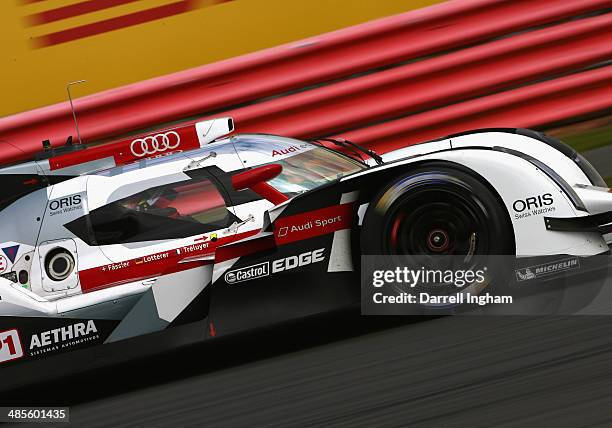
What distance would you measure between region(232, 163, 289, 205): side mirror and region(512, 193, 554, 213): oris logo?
3.97 ft

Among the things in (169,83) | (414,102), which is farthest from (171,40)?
(414,102)

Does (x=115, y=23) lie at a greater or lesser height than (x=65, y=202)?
greater

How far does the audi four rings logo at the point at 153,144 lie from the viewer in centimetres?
575

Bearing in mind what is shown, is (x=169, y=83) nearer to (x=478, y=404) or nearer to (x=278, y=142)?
(x=278, y=142)

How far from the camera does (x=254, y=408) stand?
4.26 meters

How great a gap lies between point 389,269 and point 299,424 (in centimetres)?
109

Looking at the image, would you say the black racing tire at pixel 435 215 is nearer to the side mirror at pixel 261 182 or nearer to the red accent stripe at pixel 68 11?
the side mirror at pixel 261 182

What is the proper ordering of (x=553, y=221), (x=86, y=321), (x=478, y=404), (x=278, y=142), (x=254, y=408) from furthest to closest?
(x=278, y=142) → (x=86, y=321) → (x=553, y=221) → (x=254, y=408) → (x=478, y=404)

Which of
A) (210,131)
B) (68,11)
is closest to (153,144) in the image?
(210,131)

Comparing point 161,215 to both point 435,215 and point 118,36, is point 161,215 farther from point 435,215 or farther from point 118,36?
point 118,36

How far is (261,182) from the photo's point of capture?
205 inches

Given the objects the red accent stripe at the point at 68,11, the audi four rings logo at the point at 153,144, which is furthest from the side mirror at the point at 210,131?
the red accent stripe at the point at 68,11

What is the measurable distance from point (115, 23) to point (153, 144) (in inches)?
93.8

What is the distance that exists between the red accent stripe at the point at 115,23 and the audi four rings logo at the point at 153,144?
2.30 meters
